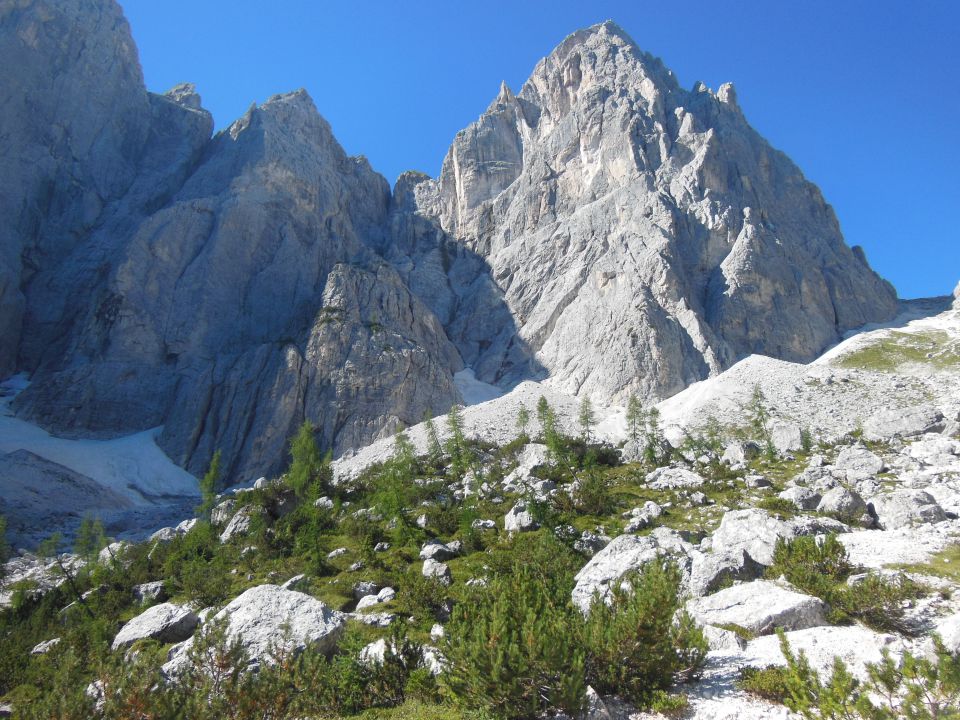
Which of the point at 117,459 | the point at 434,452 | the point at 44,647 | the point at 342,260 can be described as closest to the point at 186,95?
the point at 342,260

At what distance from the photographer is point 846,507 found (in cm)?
2300

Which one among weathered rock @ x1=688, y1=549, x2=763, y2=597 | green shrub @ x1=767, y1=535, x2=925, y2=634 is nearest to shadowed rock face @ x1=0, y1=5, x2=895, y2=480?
weathered rock @ x1=688, y1=549, x2=763, y2=597

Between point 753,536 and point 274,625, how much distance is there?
15249 mm

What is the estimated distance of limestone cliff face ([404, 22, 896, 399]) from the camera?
9394cm

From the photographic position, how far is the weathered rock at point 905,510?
20.5m

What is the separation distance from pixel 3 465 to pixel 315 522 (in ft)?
148

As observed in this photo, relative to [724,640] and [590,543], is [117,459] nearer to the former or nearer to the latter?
[590,543]

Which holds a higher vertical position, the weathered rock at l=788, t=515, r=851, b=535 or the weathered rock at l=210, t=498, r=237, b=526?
the weathered rock at l=788, t=515, r=851, b=535

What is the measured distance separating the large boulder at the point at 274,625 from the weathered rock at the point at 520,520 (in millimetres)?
15287

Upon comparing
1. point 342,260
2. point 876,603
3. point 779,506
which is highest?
point 342,260

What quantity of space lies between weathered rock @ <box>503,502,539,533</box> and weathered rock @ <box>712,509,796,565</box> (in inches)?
409

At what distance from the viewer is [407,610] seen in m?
18.8

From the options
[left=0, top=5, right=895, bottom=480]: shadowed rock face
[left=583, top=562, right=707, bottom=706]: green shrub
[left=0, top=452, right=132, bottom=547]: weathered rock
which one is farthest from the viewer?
[left=0, top=5, right=895, bottom=480]: shadowed rock face

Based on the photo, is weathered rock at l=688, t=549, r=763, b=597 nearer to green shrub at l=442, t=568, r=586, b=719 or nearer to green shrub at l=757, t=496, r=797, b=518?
green shrub at l=442, t=568, r=586, b=719
